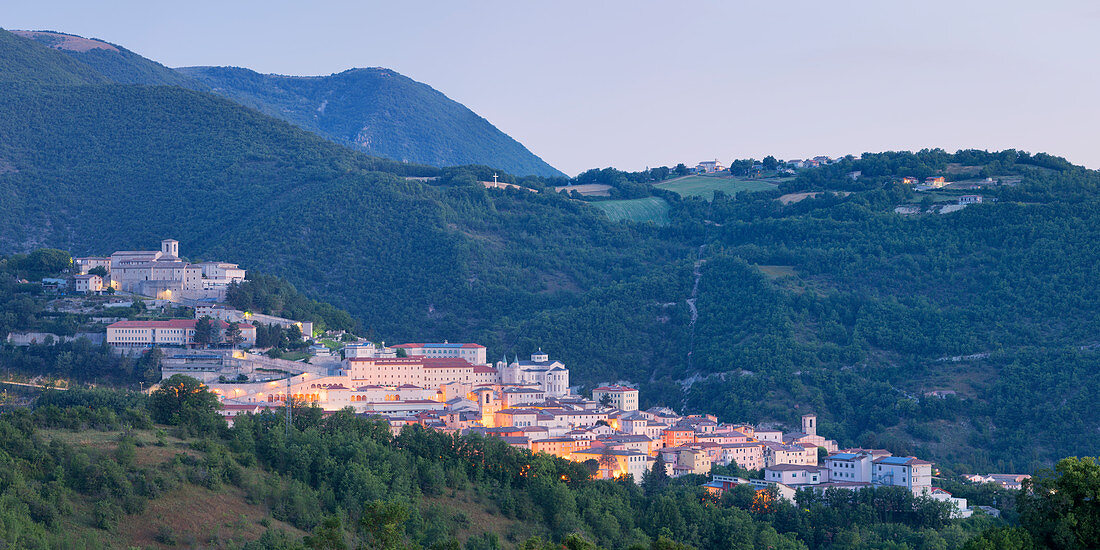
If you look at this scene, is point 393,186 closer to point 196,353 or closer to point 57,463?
point 196,353

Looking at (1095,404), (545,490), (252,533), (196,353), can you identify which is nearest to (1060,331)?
(1095,404)

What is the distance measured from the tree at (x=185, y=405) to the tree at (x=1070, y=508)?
33.3 m

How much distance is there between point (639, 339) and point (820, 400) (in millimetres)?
17245

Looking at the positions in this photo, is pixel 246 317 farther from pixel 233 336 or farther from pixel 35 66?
pixel 35 66

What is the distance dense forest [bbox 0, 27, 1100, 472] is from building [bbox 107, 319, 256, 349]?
7595 millimetres

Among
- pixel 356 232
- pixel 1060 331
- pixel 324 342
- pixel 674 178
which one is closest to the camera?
pixel 324 342

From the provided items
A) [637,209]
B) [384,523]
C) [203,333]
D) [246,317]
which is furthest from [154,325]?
[637,209]

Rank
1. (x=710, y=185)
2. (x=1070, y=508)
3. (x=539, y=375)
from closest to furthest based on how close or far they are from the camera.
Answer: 1. (x=1070, y=508)
2. (x=539, y=375)
3. (x=710, y=185)

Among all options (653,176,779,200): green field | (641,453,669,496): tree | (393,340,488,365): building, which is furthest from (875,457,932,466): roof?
(653,176,779,200): green field

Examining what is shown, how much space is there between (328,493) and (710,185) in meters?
91.8

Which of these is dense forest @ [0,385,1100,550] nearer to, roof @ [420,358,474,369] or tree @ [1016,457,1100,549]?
tree @ [1016,457,1100,549]

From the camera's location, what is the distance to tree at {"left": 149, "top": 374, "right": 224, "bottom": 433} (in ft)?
189

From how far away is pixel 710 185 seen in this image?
140 metres

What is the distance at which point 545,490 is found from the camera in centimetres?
5688
